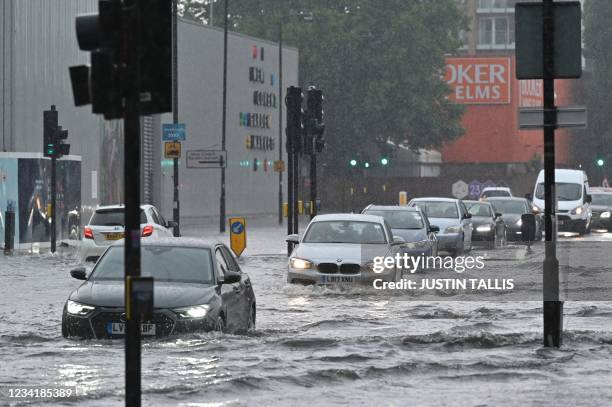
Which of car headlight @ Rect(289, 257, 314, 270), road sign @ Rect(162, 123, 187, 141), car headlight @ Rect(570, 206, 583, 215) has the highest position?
road sign @ Rect(162, 123, 187, 141)

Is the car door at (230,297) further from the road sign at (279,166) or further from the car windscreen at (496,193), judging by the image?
the road sign at (279,166)

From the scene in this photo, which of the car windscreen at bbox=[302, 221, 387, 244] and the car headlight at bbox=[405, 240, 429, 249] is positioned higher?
the car windscreen at bbox=[302, 221, 387, 244]

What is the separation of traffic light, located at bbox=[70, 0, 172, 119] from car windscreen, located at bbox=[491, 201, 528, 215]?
41.7 meters

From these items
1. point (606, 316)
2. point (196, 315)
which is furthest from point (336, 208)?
point (196, 315)

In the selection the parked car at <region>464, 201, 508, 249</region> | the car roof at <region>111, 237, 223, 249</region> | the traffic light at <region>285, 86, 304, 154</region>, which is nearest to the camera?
the car roof at <region>111, 237, 223, 249</region>

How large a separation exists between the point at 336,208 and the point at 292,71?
55.4 ft

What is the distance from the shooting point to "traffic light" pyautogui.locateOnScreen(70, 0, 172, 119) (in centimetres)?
975

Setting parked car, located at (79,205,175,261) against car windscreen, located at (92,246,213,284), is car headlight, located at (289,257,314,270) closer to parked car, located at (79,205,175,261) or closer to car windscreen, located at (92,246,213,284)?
car windscreen, located at (92,246,213,284)

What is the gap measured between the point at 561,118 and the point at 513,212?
35.3m

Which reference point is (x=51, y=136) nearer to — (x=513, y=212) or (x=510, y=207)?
(x=513, y=212)

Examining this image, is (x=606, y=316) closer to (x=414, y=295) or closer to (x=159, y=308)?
(x=414, y=295)

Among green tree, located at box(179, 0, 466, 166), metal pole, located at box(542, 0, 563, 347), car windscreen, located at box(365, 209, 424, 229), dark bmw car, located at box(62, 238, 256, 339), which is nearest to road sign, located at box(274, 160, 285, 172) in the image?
green tree, located at box(179, 0, 466, 166)

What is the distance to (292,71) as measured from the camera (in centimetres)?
8156

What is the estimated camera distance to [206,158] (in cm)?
5697
